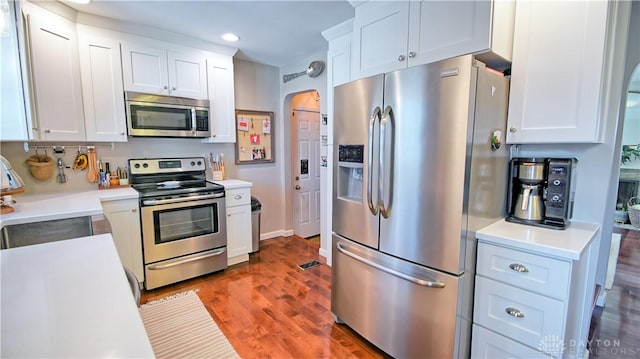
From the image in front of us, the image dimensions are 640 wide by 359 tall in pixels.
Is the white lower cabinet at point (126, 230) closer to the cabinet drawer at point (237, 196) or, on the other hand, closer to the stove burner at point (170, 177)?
the stove burner at point (170, 177)

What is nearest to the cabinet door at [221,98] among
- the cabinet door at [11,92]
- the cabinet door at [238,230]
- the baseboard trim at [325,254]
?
the cabinet door at [238,230]

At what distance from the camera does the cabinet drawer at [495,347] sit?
1.52m

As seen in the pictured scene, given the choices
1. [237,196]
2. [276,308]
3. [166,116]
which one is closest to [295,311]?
[276,308]

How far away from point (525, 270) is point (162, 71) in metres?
3.44

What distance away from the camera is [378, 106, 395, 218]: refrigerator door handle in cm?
177

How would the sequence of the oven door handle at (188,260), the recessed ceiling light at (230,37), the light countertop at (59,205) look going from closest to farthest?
the light countertop at (59,205) < the oven door handle at (188,260) < the recessed ceiling light at (230,37)

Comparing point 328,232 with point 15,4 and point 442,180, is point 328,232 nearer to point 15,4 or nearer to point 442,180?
point 442,180

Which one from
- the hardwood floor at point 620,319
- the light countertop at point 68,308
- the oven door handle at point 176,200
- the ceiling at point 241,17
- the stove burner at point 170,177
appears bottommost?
the hardwood floor at point 620,319

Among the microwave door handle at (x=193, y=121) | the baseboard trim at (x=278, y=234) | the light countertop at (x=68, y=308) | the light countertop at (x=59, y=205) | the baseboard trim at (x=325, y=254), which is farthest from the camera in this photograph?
the baseboard trim at (x=278, y=234)

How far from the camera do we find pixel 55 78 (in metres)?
2.38

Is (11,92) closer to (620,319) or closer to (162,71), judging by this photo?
(162,71)

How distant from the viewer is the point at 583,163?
1.80 metres

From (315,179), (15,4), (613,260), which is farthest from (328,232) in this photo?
(15,4)

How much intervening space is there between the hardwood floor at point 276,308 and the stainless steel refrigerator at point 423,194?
0.29 meters
